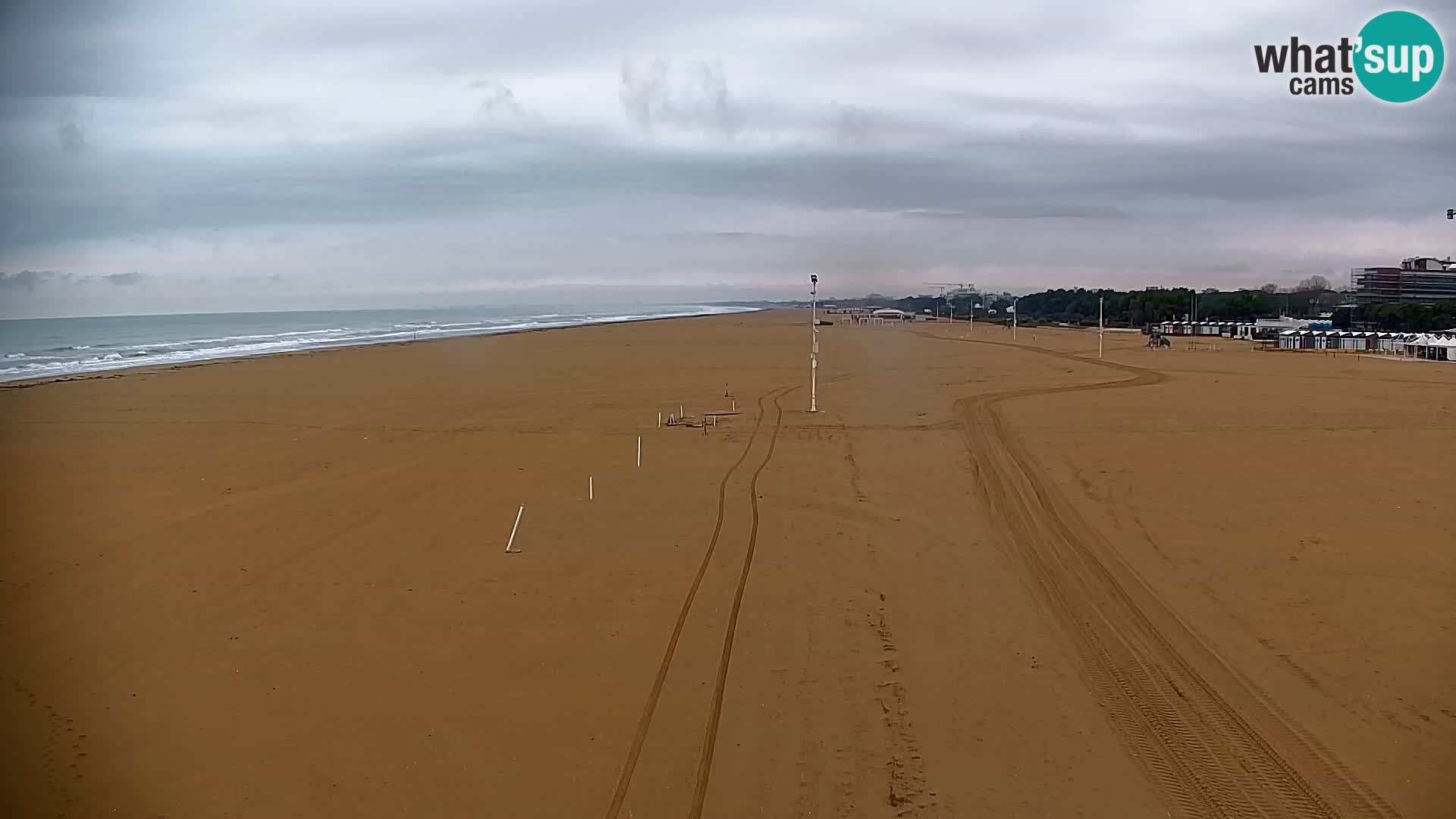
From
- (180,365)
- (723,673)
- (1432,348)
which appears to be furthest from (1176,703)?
(1432,348)

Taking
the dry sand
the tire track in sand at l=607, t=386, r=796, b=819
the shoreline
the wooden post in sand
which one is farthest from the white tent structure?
the shoreline

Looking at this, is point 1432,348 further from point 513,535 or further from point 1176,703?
point 513,535

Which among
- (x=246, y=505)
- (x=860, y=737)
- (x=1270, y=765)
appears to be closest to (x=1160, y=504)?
(x=1270, y=765)

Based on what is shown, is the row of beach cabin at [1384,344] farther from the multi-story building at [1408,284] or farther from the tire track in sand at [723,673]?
the tire track in sand at [723,673]

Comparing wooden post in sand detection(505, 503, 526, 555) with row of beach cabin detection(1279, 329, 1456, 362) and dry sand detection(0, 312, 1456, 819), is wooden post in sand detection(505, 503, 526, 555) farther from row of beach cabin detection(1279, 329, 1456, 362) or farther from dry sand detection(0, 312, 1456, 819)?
row of beach cabin detection(1279, 329, 1456, 362)

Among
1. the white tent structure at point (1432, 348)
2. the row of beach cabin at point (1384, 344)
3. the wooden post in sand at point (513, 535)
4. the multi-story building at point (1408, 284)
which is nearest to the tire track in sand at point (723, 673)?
the wooden post in sand at point (513, 535)

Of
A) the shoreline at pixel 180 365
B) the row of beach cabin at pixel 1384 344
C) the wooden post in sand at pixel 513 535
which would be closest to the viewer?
the wooden post in sand at pixel 513 535
